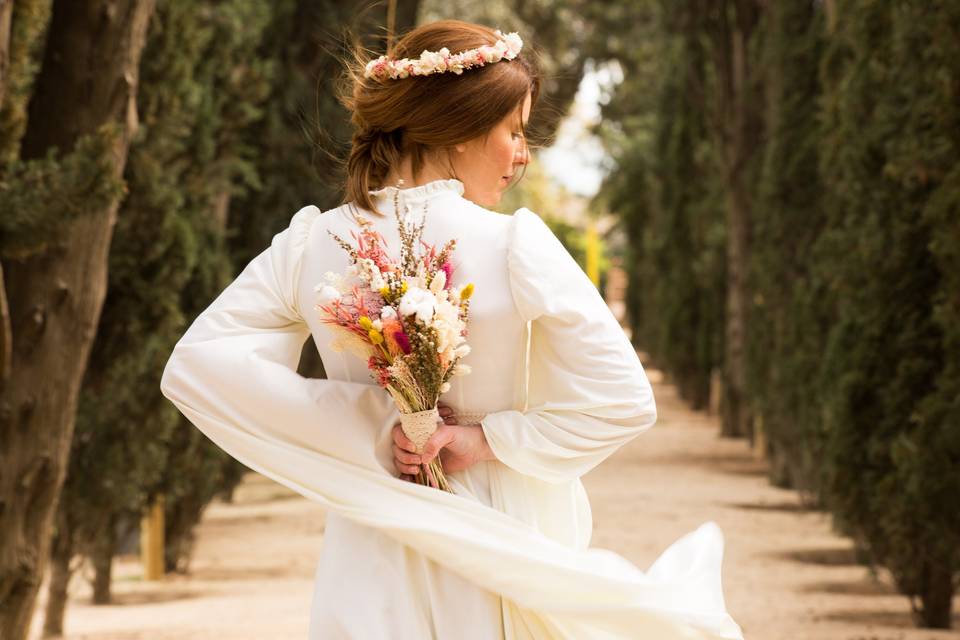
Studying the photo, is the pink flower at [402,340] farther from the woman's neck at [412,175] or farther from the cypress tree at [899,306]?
the cypress tree at [899,306]

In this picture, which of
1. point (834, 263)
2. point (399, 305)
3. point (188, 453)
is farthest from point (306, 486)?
point (188, 453)

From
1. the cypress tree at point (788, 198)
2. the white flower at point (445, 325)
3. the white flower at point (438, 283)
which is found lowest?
the cypress tree at point (788, 198)

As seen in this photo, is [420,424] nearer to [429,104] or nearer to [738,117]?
[429,104]

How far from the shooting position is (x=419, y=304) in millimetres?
2619

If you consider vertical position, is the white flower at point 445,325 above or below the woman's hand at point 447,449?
above

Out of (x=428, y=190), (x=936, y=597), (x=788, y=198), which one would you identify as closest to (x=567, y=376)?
(x=428, y=190)

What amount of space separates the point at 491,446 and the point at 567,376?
186mm

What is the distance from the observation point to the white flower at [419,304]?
2.62 m

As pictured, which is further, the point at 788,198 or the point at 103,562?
the point at 788,198

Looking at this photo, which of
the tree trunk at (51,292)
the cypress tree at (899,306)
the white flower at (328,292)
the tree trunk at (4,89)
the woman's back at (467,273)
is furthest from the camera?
the cypress tree at (899,306)

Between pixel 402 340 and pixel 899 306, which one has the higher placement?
pixel 402 340

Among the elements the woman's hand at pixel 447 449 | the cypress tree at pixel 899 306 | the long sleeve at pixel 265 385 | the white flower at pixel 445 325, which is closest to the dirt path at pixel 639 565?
the cypress tree at pixel 899 306

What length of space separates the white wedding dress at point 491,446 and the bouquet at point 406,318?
0.10m

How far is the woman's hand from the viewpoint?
9.12 feet
